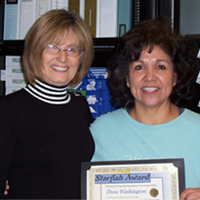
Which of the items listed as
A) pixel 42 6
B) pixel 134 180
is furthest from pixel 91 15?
pixel 134 180

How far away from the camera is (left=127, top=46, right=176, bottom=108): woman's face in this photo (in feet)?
4.11

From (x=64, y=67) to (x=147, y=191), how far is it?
681mm

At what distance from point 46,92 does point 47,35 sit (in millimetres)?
267

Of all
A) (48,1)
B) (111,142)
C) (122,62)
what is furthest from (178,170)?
(48,1)

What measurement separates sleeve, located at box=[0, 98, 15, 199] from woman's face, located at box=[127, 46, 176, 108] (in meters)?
0.63

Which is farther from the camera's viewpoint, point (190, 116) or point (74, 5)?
point (74, 5)

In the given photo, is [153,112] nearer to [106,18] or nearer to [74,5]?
[106,18]

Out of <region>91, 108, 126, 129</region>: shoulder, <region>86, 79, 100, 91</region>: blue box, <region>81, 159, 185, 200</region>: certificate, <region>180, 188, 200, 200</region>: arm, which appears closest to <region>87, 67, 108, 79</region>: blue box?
<region>86, 79, 100, 91</region>: blue box

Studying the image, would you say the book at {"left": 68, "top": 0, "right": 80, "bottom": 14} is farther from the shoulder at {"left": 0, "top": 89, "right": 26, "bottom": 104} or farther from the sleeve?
the sleeve

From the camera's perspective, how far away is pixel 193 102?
1515 millimetres

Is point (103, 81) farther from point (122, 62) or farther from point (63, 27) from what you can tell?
point (63, 27)

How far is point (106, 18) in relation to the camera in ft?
4.93

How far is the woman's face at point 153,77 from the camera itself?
1252 millimetres

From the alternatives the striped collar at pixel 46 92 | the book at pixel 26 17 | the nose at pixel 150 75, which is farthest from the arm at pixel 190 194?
the book at pixel 26 17
